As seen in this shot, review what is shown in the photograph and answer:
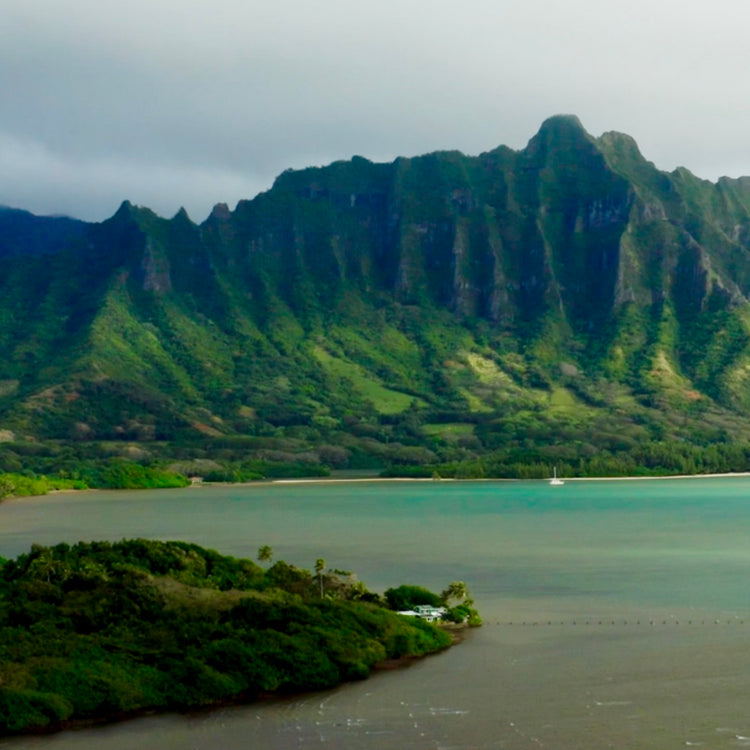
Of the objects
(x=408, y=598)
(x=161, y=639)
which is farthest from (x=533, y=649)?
(x=161, y=639)

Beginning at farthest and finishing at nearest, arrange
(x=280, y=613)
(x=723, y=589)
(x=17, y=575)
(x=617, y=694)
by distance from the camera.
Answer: (x=723, y=589), (x=17, y=575), (x=280, y=613), (x=617, y=694)

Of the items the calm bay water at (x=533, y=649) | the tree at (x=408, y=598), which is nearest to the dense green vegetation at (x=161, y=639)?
the calm bay water at (x=533, y=649)

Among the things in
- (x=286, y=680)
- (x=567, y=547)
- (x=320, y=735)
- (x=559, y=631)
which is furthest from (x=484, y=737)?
(x=567, y=547)

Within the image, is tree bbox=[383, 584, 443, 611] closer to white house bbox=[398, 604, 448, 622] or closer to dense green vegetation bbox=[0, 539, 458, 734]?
white house bbox=[398, 604, 448, 622]

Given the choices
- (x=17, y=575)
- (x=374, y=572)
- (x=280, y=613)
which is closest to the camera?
(x=280, y=613)

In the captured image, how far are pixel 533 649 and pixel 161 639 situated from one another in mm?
23491

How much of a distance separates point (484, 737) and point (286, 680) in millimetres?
12642

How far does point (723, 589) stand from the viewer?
10662 centimetres

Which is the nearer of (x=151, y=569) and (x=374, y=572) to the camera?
(x=151, y=569)

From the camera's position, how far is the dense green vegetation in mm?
64875

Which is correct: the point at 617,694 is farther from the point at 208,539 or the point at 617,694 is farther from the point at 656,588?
the point at 208,539

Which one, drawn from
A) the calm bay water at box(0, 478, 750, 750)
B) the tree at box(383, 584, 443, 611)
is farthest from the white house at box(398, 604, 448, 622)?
the calm bay water at box(0, 478, 750, 750)

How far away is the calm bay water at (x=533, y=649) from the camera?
201ft

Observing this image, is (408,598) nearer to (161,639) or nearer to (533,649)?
(533,649)
